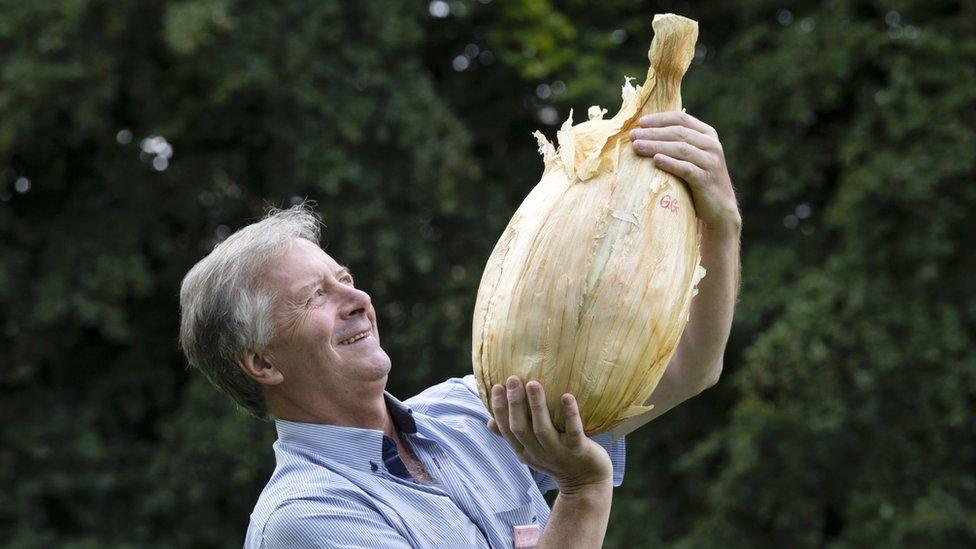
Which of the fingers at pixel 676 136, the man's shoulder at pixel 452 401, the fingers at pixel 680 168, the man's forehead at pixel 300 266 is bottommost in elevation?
the man's shoulder at pixel 452 401

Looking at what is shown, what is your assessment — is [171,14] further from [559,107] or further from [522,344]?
[522,344]

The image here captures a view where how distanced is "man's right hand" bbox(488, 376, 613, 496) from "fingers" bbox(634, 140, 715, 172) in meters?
0.55

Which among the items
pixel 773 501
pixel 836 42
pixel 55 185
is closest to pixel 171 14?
pixel 55 185

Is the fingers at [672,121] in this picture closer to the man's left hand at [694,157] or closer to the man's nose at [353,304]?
the man's left hand at [694,157]

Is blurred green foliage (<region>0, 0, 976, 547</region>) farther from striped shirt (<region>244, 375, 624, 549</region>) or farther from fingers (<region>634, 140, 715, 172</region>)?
fingers (<region>634, 140, 715, 172</region>)

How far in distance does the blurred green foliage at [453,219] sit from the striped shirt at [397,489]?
561 centimetres

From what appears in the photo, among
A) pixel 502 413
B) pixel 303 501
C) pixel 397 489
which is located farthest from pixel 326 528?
pixel 502 413

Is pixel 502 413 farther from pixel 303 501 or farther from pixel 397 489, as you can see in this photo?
pixel 303 501

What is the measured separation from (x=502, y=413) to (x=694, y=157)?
668 millimetres

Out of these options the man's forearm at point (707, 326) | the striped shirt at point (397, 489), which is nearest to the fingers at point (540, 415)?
the striped shirt at point (397, 489)

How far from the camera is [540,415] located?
8.13 feet

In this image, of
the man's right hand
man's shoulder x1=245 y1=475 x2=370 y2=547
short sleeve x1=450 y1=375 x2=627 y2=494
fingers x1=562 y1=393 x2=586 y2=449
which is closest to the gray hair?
man's shoulder x1=245 y1=475 x2=370 y2=547

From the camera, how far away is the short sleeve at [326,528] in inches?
103

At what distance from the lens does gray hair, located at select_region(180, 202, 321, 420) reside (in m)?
2.88
